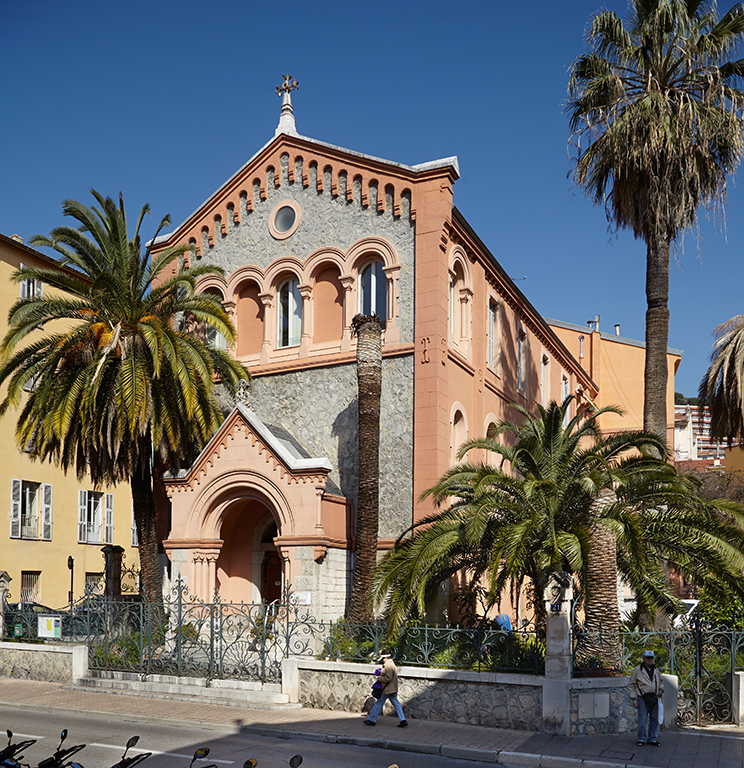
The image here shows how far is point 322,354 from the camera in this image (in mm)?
22109

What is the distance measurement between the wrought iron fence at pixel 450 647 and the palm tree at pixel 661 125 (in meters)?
7.10

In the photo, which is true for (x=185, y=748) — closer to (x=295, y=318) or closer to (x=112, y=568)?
(x=295, y=318)

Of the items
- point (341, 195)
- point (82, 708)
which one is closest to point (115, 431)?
point (82, 708)

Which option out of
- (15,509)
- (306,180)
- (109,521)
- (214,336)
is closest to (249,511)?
(214,336)

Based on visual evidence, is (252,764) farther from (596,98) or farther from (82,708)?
(596,98)

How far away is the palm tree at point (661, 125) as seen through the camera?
19.3 metres

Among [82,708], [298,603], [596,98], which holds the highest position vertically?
[596,98]

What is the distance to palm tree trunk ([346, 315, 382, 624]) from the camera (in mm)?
17703

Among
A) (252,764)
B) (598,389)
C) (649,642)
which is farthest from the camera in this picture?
(598,389)

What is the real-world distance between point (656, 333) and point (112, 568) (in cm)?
1692

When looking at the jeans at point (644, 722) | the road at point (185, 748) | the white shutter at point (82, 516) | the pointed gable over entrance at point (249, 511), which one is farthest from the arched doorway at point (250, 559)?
the white shutter at point (82, 516)

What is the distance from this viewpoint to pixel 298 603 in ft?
60.1

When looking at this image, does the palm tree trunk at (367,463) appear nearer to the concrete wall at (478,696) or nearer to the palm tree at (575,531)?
the palm tree at (575,531)

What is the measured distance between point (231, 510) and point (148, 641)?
426 cm
